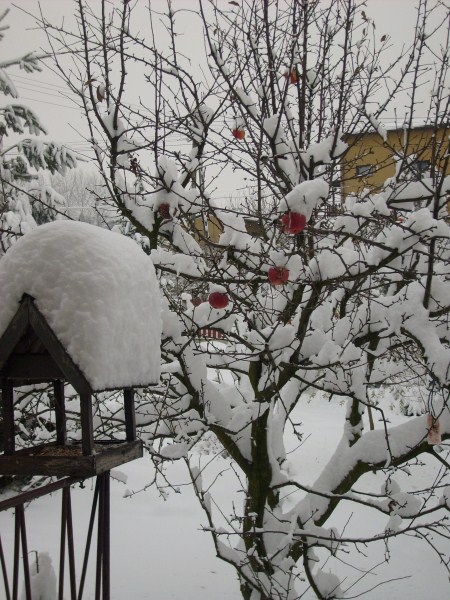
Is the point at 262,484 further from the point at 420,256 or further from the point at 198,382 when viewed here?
the point at 420,256

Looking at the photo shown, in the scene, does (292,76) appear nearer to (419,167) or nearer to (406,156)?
(406,156)

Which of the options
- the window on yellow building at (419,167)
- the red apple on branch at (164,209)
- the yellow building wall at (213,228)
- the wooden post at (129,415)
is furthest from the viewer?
the yellow building wall at (213,228)

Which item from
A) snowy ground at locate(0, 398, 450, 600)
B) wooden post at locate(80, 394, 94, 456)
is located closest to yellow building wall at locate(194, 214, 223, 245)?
wooden post at locate(80, 394, 94, 456)

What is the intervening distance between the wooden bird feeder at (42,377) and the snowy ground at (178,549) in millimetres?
2939

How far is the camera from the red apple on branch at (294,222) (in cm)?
248

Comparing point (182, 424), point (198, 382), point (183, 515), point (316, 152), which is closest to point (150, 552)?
point (183, 515)

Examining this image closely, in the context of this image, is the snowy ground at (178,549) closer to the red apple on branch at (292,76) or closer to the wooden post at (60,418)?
the wooden post at (60,418)

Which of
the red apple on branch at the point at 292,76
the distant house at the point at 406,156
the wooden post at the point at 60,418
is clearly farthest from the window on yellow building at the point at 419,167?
the wooden post at the point at 60,418

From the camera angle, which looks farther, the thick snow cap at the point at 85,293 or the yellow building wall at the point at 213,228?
the yellow building wall at the point at 213,228

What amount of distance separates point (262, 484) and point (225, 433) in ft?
1.57

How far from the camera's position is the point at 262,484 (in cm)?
403

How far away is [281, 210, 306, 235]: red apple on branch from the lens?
2.48m

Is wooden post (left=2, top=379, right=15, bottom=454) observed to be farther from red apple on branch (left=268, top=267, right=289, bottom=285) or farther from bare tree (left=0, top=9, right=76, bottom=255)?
bare tree (left=0, top=9, right=76, bottom=255)

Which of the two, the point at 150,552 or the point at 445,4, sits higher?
the point at 445,4
